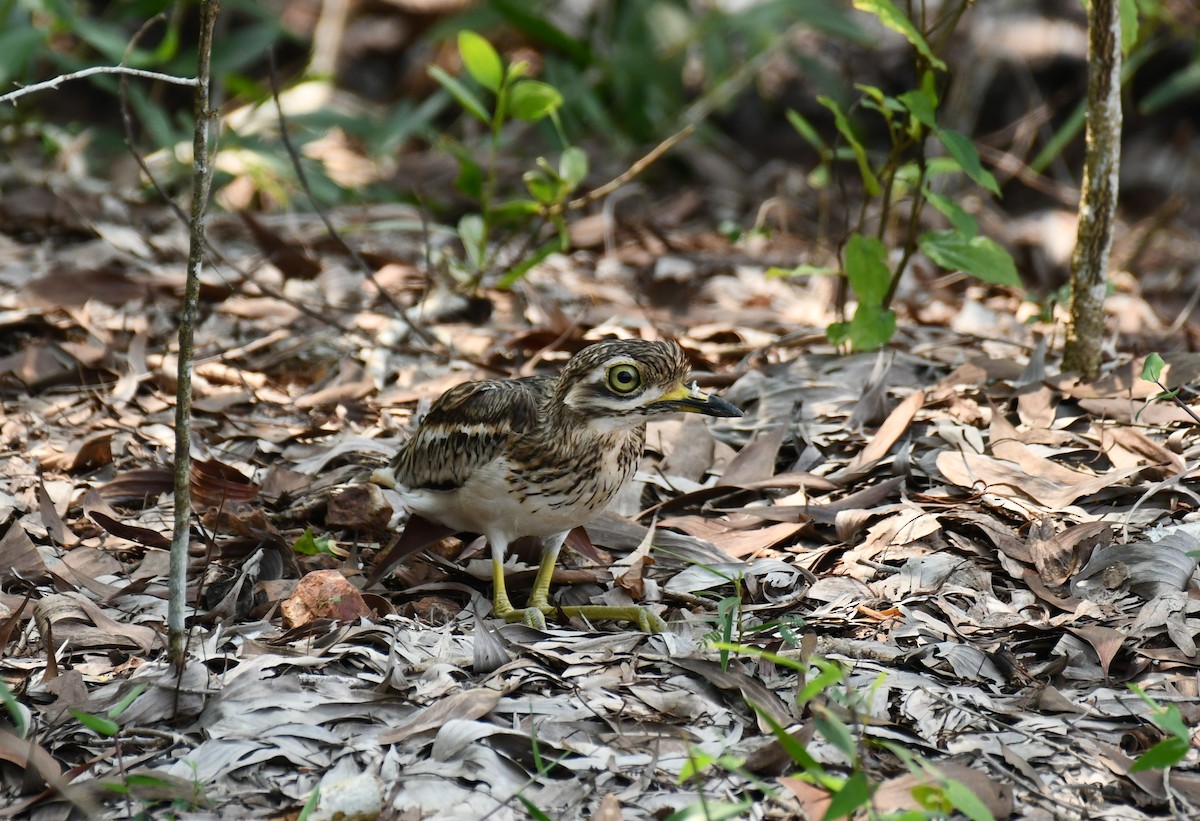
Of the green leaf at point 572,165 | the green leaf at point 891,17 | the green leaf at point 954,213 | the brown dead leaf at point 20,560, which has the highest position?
the green leaf at point 891,17

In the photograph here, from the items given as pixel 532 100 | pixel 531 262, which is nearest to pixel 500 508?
pixel 531 262

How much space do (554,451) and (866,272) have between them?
5.43ft

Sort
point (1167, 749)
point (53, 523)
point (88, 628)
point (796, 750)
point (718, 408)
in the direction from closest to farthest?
1. point (1167, 749)
2. point (796, 750)
3. point (88, 628)
4. point (718, 408)
5. point (53, 523)

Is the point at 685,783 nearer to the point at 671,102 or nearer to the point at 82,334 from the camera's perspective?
the point at 82,334

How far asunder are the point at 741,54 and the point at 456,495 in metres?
6.01

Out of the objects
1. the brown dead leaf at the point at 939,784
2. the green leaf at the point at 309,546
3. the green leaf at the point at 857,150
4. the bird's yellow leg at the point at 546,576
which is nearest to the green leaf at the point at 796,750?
the brown dead leaf at the point at 939,784

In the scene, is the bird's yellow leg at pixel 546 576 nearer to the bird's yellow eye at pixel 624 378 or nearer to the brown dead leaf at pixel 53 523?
the bird's yellow eye at pixel 624 378

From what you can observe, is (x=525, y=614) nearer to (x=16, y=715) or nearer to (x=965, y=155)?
(x=16, y=715)

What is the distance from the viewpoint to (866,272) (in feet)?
16.1

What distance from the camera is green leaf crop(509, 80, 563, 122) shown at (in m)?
5.54

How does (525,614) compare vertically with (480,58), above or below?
below

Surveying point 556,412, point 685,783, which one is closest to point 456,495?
point 556,412

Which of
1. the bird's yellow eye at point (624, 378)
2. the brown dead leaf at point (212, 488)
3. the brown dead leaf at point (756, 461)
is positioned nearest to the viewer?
the bird's yellow eye at point (624, 378)

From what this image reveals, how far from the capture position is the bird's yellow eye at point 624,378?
3914 mm
